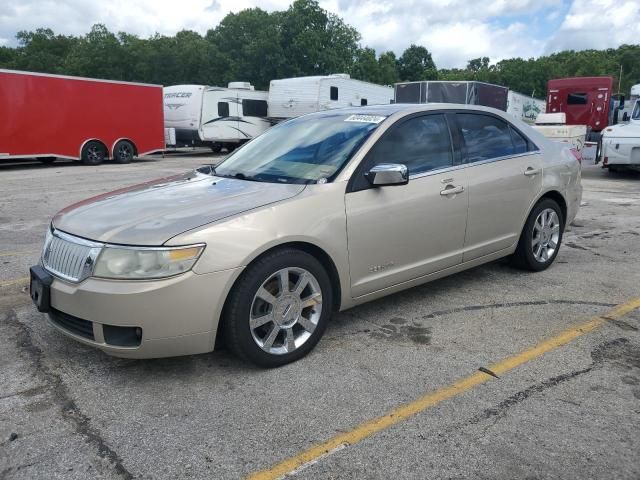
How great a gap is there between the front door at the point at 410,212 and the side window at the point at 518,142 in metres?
0.93

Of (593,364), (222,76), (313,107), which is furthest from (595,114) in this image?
(222,76)

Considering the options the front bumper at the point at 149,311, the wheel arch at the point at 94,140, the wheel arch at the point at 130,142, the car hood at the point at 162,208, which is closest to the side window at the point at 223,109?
the wheel arch at the point at 130,142

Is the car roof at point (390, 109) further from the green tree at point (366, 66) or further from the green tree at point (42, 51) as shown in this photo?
the green tree at point (42, 51)

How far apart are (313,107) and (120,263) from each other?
67.0ft

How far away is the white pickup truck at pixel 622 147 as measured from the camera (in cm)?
1282

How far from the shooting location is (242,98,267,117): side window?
78.8ft

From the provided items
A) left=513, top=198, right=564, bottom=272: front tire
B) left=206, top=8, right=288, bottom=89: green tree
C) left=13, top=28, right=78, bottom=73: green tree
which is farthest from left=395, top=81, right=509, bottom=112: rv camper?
left=13, top=28, right=78, bottom=73: green tree

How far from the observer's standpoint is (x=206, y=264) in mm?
2928

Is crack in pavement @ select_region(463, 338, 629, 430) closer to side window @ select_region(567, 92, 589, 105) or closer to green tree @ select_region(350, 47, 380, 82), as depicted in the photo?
side window @ select_region(567, 92, 589, 105)

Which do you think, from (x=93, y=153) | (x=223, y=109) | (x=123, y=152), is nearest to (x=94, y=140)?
(x=93, y=153)

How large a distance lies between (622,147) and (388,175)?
11685 millimetres

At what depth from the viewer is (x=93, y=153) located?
1852 cm

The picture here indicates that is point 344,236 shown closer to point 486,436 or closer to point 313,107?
point 486,436

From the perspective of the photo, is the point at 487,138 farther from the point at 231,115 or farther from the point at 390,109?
the point at 231,115
